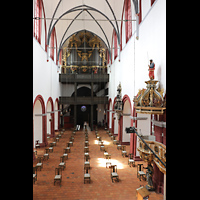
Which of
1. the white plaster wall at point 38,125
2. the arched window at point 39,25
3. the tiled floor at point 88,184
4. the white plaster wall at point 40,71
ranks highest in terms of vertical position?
the arched window at point 39,25

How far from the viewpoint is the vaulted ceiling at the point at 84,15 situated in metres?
18.3

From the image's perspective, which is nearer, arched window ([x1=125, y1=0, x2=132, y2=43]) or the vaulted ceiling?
arched window ([x1=125, y1=0, x2=132, y2=43])

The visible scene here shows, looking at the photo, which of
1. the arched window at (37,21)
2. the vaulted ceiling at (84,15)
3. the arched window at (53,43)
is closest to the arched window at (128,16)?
the vaulted ceiling at (84,15)

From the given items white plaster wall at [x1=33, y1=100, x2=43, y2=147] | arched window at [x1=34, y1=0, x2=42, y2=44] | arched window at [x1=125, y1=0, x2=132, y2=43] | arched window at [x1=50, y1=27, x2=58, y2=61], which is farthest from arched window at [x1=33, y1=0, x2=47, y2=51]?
arched window at [x1=125, y1=0, x2=132, y2=43]

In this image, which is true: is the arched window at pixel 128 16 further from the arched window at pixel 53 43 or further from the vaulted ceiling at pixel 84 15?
the arched window at pixel 53 43

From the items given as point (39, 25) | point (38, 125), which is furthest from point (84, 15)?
point (38, 125)

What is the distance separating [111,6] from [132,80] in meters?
8.68

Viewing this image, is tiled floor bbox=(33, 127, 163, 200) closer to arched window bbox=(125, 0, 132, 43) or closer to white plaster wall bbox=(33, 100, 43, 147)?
white plaster wall bbox=(33, 100, 43, 147)

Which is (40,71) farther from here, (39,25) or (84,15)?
(84,15)

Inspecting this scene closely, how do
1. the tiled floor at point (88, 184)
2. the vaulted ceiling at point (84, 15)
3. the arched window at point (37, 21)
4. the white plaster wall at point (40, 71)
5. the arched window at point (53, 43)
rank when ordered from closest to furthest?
the tiled floor at point (88, 184) < the white plaster wall at point (40, 71) < the arched window at point (37, 21) < the vaulted ceiling at point (84, 15) < the arched window at point (53, 43)

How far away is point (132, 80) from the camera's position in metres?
14.7

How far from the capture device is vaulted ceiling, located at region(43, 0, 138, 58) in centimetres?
1834
